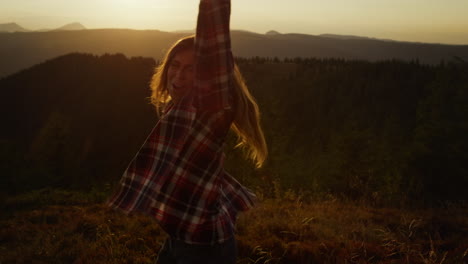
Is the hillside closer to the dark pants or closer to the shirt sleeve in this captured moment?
the dark pants

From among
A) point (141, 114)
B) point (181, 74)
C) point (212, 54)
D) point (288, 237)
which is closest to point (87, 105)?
point (141, 114)

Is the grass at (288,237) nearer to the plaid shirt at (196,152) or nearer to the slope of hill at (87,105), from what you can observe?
the plaid shirt at (196,152)

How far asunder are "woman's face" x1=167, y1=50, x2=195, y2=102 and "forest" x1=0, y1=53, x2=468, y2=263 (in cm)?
279

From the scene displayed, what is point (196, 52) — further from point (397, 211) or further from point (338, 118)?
point (338, 118)

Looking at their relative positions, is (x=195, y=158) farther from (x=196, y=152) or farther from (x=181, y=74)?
(x=181, y=74)

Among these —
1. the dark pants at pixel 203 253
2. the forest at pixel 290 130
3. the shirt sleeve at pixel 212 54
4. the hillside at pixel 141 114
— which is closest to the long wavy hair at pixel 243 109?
the shirt sleeve at pixel 212 54

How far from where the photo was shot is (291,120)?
263 feet

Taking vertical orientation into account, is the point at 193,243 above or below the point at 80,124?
above

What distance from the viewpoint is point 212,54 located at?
1687 millimetres

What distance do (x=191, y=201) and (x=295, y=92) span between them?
88.3 meters

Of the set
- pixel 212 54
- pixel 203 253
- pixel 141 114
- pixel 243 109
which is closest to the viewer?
pixel 212 54

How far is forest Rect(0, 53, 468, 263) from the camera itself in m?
14.6

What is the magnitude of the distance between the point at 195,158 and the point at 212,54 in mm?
507

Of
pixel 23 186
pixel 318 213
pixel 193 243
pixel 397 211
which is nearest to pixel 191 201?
pixel 193 243
